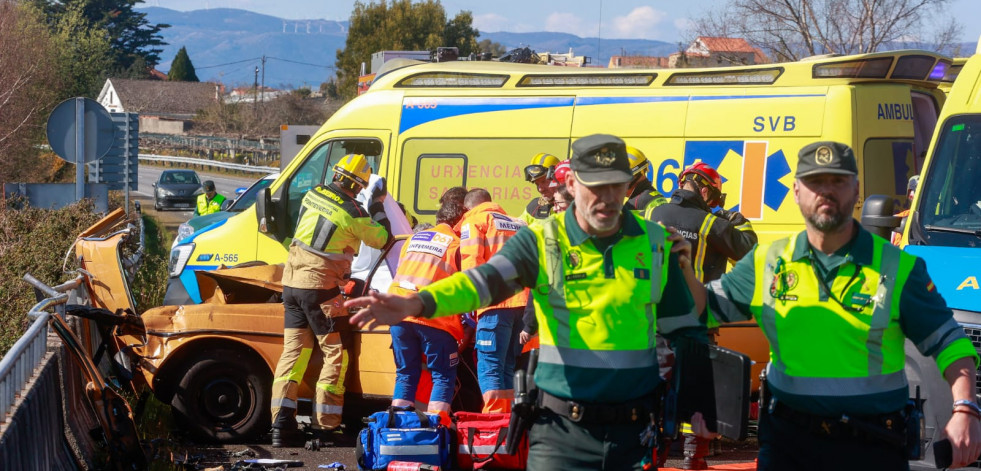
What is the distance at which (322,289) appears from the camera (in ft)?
25.9

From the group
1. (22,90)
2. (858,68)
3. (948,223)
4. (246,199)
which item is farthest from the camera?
(22,90)

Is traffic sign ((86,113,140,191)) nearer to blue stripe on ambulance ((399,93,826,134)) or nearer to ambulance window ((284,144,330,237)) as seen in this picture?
ambulance window ((284,144,330,237))

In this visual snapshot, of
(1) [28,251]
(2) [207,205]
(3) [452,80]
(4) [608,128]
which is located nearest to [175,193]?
(2) [207,205]

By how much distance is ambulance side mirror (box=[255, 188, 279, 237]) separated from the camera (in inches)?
412

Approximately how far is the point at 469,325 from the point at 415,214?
9.94 ft

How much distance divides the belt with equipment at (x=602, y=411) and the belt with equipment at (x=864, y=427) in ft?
1.93

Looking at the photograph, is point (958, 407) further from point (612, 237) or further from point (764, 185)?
A: point (764, 185)

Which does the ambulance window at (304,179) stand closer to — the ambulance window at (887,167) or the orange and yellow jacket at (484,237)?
the orange and yellow jacket at (484,237)

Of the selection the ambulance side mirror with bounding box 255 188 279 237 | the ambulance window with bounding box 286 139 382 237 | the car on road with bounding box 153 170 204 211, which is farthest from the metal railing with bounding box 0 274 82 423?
the car on road with bounding box 153 170 204 211

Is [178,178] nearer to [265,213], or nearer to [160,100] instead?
[265,213]

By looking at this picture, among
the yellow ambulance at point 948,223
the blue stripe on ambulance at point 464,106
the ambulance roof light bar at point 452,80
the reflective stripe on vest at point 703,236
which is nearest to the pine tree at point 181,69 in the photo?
the ambulance roof light bar at point 452,80

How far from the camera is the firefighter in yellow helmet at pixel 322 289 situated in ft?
25.4

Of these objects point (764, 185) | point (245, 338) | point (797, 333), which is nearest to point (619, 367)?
point (797, 333)

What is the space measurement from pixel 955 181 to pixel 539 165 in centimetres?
341
